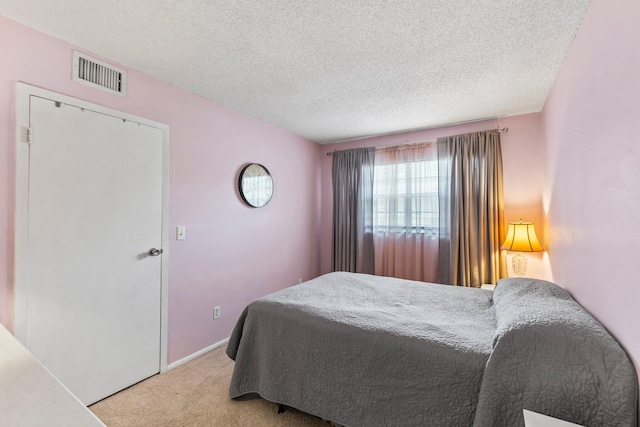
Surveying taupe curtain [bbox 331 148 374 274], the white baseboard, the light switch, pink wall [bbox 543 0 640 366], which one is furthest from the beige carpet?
taupe curtain [bbox 331 148 374 274]

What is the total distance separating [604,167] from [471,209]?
6.53ft

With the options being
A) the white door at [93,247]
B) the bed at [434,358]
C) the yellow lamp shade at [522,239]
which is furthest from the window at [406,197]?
the white door at [93,247]

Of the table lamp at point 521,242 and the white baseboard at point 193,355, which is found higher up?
the table lamp at point 521,242

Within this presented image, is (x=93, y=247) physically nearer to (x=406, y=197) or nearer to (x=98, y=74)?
(x=98, y=74)

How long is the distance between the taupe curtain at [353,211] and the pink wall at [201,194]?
572 mm

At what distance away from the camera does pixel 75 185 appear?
1829 millimetres

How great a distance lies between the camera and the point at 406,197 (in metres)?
3.57

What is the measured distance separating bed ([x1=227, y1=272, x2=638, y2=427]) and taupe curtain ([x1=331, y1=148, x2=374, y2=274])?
154 cm

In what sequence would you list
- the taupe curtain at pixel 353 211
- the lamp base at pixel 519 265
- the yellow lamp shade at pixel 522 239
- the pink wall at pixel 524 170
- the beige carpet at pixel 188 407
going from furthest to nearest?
the taupe curtain at pixel 353 211 < the pink wall at pixel 524 170 < the lamp base at pixel 519 265 < the yellow lamp shade at pixel 522 239 < the beige carpet at pixel 188 407

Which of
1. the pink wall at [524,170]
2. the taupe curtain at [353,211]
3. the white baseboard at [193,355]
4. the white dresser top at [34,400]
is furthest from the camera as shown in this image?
the taupe curtain at [353,211]

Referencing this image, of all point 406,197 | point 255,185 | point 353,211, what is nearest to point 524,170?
point 406,197

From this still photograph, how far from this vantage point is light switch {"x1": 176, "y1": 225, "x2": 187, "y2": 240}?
2428 millimetres

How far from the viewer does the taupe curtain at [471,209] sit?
302cm

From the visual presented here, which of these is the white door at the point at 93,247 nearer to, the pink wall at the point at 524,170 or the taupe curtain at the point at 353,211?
the taupe curtain at the point at 353,211
